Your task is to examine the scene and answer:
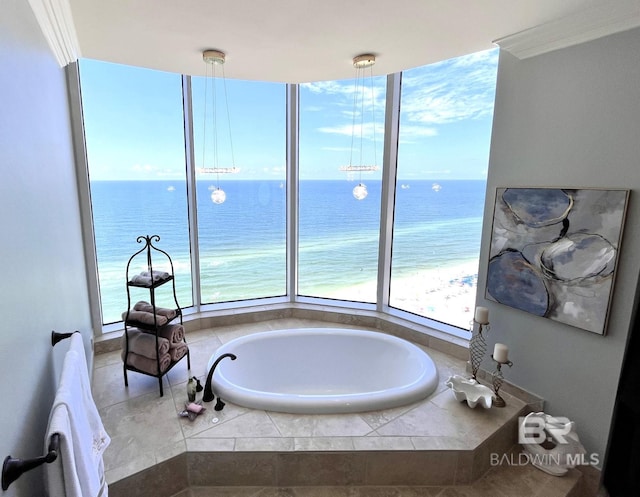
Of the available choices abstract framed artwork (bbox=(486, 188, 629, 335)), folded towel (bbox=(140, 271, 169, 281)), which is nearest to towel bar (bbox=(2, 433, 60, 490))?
folded towel (bbox=(140, 271, 169, 281))

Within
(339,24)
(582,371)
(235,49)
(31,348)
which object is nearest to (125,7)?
(235,49)

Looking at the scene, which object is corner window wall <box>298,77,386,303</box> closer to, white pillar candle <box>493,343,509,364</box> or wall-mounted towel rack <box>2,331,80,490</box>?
white pillar candle <box>493,343,509,364</box>

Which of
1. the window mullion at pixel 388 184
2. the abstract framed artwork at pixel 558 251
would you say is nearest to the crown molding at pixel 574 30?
the abstract framed artwork at pixel 558 251

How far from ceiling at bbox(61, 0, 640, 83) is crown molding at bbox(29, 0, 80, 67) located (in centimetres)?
4

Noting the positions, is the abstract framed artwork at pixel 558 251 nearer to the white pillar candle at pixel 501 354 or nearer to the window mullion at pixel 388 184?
the white pillar candle at pixel 501 354

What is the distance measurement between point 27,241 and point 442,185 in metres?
2.98

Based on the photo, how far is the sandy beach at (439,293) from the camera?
298 cm

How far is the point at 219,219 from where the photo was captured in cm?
369

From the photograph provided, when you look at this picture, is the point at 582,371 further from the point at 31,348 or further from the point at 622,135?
the point at 31,348

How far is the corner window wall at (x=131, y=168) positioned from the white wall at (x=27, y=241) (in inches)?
46.0

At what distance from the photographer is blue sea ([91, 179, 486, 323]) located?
3068mm

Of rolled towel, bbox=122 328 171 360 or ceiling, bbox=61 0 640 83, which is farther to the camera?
rolled towel, bbox=122 328 171 360

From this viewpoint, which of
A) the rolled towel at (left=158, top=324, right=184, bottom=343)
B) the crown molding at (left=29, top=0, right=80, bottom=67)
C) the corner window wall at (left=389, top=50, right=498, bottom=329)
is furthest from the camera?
the corner window wall at (left=389, top=50, right=498, bottom=329)

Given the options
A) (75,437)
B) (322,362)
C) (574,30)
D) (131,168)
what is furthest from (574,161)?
(131,168)
